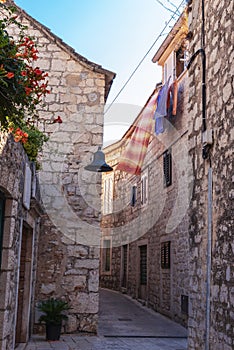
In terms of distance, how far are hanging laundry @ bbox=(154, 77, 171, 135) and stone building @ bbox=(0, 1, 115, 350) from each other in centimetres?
202

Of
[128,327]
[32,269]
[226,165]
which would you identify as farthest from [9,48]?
[128,327]

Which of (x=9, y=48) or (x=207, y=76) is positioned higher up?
(x=207, y=76)

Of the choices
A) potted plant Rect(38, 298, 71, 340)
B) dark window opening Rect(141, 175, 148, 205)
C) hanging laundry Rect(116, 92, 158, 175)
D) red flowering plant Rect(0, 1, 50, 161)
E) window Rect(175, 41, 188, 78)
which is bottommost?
potted plant Rect(38, 298, 71, 340)

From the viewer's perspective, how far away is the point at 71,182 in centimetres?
829

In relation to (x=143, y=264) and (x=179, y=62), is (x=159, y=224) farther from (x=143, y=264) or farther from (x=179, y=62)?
(x=179, y=62)

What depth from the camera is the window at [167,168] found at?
37.0ft

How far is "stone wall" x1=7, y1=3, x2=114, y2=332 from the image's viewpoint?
7.87m

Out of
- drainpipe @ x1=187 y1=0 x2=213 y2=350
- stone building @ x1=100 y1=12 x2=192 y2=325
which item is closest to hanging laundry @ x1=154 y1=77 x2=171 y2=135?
stone building @ x1=100 y1=12 x2=192 y2=325

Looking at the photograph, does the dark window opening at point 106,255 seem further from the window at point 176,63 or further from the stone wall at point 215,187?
the stone wall at point 215,187

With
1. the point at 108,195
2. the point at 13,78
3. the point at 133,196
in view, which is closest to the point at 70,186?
the point at 13,78

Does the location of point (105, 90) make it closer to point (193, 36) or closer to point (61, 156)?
point (61, 156)

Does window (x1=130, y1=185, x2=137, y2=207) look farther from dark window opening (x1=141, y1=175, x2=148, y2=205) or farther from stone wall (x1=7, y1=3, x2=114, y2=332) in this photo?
stone wall (x1=7, y1=3, x2=114, y2=332)

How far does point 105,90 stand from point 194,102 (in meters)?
3.84

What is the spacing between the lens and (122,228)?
57.7 ft
